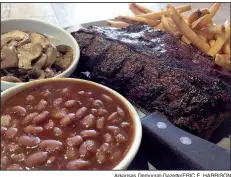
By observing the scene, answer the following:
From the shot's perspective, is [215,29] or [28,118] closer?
[28,118]

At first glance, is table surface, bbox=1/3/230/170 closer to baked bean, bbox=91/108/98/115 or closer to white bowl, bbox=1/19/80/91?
white bowl, bbox=1/19/80/91

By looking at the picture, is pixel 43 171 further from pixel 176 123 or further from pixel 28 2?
pixel 28 2

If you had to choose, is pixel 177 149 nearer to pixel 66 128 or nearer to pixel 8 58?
pixel 66 128

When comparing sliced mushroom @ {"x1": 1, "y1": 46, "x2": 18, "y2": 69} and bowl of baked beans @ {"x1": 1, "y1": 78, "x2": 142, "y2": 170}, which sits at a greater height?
sliced mushroom @ {"x1": 1, "y1": 46, "x2": 18, "y2": 69}

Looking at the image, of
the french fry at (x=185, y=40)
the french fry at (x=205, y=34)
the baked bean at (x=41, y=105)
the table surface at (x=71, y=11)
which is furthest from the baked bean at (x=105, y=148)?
the table surface at (x=71, y=11)

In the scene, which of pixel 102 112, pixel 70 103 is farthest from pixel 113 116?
pixel 70 103

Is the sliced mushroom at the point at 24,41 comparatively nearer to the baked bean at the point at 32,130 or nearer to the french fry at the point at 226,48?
the baked bean at the point at 32,130

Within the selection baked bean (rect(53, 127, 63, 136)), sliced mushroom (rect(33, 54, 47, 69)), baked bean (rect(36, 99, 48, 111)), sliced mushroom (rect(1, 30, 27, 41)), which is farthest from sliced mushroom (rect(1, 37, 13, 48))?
baked bean (rect(53, 127, 63, 136))
